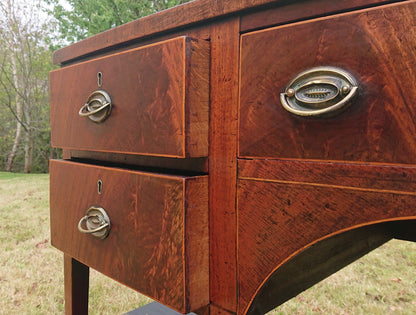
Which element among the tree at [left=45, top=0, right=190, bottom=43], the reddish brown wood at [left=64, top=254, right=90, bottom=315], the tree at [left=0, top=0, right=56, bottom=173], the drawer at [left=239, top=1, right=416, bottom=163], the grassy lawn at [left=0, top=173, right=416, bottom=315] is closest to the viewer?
the drawer at [left=239, top=1, right=416, bottom=163]

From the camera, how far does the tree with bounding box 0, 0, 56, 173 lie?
6.86 m

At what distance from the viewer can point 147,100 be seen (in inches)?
26.2

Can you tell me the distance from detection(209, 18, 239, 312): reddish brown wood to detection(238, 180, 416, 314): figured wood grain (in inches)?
0.9

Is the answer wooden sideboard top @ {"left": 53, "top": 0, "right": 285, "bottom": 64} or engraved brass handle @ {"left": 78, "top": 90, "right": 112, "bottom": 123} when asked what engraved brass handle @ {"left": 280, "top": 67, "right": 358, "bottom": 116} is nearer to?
wooden sideboard top @ {"left": 53, "top": 0, "right": 285, "bottom": 64}

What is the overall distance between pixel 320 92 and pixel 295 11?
0.14m

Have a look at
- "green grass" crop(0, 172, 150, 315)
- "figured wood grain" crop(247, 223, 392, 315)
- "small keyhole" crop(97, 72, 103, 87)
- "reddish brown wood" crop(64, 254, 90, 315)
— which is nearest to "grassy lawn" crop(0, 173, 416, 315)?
"green grass" crop(0, 172, 150, 315)

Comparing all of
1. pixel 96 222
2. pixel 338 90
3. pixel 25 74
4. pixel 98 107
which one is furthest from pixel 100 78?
pixel 25 74

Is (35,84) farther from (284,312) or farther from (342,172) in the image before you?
(342,172)

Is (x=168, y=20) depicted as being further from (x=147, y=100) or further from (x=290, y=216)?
(x=290, y=216)

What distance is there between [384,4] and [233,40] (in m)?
0.24

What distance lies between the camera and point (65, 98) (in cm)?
93

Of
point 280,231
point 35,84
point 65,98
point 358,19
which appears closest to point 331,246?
point 280,231

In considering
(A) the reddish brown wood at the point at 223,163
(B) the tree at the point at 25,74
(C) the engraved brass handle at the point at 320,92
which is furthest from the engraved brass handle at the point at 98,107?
(B) the tree at the point at 25,74

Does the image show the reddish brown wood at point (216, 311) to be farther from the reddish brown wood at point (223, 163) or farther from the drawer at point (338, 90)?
the drawer at point (338, 90)
